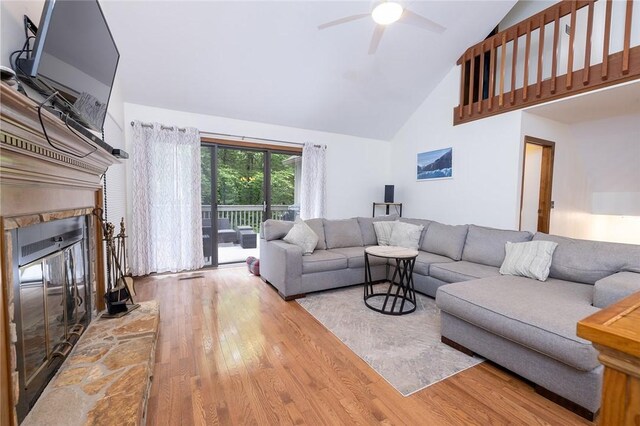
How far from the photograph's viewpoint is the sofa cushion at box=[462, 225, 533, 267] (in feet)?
9.18

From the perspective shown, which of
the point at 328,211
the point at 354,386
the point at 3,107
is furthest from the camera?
the point at 328,211

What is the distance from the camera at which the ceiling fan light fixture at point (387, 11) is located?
7.16 ft

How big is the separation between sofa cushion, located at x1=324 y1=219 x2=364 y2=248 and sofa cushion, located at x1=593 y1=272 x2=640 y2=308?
2.48 meters

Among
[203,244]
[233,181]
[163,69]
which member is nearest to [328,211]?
[233,181]

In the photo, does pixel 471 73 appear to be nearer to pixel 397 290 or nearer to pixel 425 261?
pixel 425 261

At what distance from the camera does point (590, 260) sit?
2170 millimetres

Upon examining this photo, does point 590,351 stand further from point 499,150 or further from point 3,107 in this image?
point 499,150

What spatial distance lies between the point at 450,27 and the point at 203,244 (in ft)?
14.9

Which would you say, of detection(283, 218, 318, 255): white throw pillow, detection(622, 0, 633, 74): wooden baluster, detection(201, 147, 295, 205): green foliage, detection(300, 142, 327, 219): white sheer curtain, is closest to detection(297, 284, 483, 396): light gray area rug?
detection(283, 218, 318, 255): white throw pillow

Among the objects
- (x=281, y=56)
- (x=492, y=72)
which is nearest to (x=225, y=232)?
(x=281, y=56)

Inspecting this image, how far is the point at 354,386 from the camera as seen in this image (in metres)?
1.66

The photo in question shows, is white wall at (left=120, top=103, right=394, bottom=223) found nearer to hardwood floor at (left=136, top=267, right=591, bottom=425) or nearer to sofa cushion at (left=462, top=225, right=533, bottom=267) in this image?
sofa cushion at (left=462, top=225, right=533, bottom=267)

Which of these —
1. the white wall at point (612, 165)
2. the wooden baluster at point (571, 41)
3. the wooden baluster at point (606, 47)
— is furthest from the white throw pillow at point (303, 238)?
the white wall at point (612, 165)

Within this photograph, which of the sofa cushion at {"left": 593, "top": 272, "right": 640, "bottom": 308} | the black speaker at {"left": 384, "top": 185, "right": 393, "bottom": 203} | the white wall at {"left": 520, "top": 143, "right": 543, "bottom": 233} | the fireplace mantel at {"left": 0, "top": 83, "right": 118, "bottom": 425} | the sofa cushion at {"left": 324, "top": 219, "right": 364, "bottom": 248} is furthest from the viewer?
the black speaker at {"left": 384, "top": 185, "right": 393, "bottom": 203}
